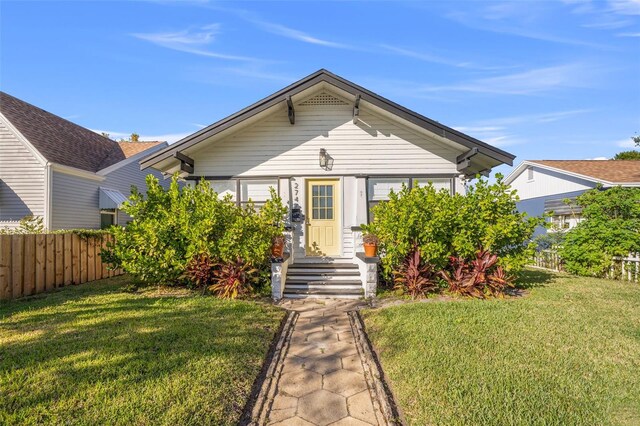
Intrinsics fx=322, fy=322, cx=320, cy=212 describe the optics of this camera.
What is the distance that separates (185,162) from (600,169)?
19584 mm

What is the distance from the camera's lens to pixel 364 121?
8.73 metres

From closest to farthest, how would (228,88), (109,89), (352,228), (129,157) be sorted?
(352,228) < (109,89) < (228,88) < (129,157)

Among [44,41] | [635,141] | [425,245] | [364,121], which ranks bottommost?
[425,245]

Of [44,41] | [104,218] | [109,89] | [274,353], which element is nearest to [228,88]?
[109,89]

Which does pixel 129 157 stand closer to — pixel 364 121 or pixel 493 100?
pixel 364 121

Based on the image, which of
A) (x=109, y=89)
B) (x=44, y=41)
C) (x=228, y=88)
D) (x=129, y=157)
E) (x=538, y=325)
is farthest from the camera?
(x=129, y=157)

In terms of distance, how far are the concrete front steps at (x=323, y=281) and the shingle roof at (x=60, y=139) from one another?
11.7 m

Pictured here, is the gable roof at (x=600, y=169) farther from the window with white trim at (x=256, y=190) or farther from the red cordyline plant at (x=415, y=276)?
the window with white trim at (x=256, y=190)

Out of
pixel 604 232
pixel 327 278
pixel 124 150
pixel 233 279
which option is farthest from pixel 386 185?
pixel 124 150

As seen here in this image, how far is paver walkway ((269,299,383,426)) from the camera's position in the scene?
2756 millimetres

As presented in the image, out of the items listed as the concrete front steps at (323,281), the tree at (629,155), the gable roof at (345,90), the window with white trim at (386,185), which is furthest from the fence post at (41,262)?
the tree at (629,155)

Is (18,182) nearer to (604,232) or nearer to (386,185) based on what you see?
(386,185)

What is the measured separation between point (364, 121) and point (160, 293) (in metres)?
6.53

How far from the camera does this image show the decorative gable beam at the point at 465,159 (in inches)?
310
